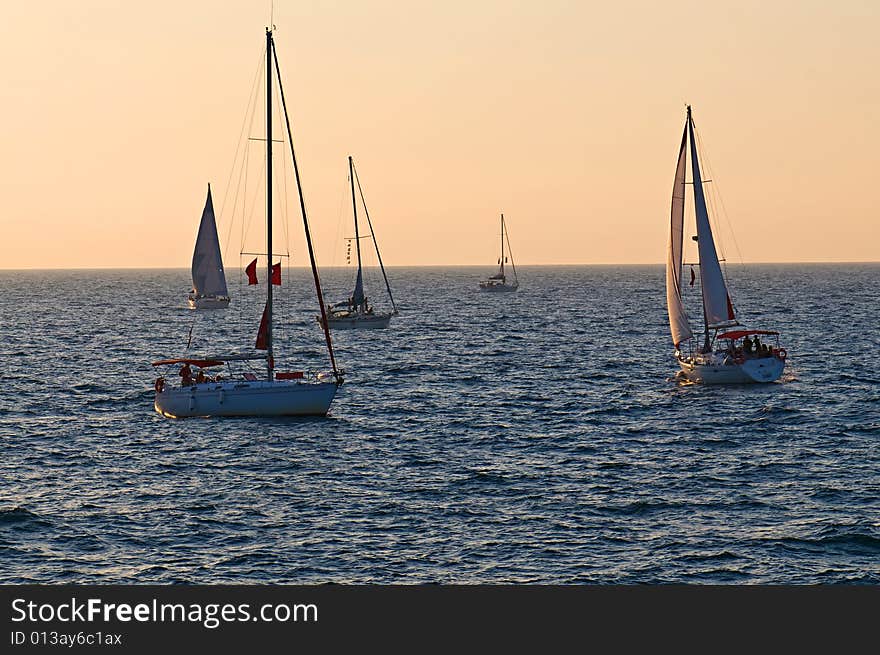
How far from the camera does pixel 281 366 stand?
249 ft

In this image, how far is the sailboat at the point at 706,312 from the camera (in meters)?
58.2

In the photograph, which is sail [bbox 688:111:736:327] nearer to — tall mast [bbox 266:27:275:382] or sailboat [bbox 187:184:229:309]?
tall mast [bbox 266:27:275:382]

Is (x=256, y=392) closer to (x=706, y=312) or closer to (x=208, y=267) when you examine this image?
(x=706, y=312)

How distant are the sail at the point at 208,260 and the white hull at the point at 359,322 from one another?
65.4ft

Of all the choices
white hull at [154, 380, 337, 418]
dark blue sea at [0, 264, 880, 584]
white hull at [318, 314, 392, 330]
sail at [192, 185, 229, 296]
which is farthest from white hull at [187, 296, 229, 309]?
white hull at [154, 380, 337, 418]

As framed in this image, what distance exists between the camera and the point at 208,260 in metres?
121

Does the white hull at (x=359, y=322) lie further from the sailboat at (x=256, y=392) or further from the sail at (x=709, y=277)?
the sailboat at (x=256, y=392)

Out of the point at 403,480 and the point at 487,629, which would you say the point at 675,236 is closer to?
the point at 403,480

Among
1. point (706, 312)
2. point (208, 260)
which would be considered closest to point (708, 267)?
point (706, 312)

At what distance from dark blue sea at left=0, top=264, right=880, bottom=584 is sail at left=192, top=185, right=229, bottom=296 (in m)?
39.7

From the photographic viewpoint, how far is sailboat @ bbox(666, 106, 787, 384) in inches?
2290

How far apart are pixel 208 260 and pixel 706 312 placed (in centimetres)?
7197

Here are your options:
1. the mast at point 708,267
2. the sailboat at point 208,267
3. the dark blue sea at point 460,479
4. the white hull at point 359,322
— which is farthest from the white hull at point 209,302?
the mast at point 708,267

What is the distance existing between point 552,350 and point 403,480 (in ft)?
168
